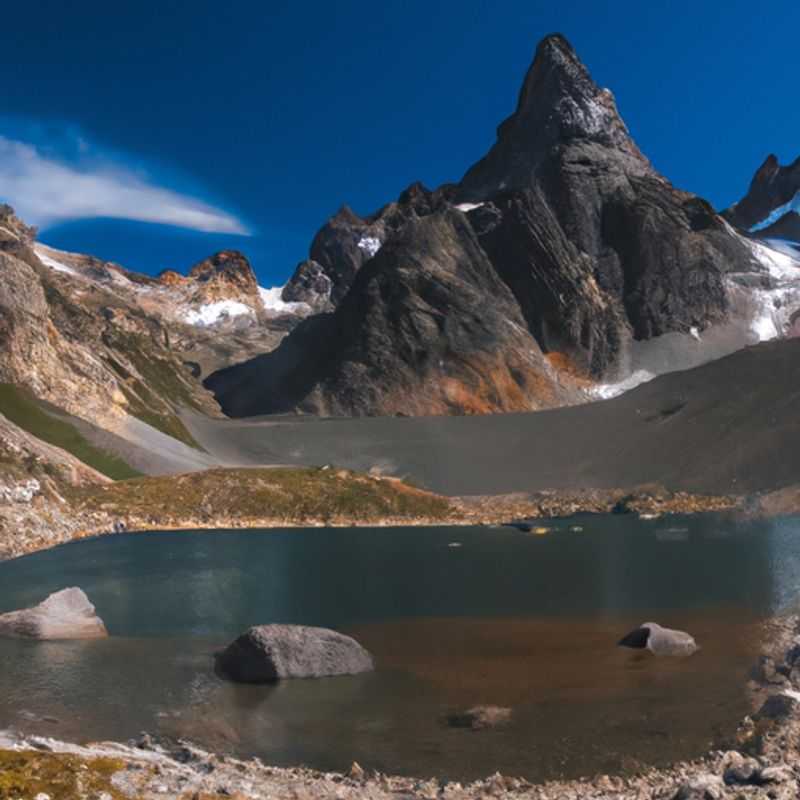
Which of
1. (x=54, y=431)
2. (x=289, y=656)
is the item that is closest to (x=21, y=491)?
(x=54, y=431)

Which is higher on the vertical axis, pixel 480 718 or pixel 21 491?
pixel 21 491

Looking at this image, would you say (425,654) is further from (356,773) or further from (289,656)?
(356,773)

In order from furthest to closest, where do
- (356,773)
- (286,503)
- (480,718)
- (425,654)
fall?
(286,503) → (425,654) → (480,718) → (356,773)

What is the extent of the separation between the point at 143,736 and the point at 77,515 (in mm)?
76207

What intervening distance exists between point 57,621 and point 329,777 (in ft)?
72.9

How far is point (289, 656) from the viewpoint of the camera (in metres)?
30.7

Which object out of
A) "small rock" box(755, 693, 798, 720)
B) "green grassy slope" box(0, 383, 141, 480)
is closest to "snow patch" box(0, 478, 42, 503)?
"green grassy slope" box(0, 383, 141, 480)

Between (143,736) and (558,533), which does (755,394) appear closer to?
(558,533)

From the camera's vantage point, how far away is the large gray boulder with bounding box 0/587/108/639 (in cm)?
3788

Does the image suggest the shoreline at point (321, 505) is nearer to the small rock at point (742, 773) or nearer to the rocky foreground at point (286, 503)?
the rocky foreground at point (286, 503)

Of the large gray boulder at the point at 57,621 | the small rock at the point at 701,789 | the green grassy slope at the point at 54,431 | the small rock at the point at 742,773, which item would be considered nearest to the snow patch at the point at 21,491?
the green grassy slope at the point at 54,431

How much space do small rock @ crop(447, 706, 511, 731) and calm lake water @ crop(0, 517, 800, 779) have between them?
322mm

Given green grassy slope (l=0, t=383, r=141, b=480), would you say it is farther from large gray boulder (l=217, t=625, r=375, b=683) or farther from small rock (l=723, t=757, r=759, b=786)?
small rock (l=723, t=757, r=759, b=786)

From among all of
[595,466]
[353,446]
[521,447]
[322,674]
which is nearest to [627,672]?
[322,674]
